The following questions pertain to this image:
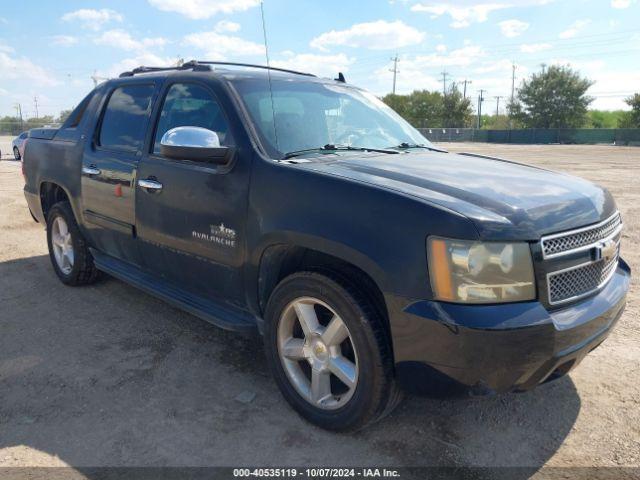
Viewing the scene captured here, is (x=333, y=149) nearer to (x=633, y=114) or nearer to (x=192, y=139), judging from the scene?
(x=192, y=139)

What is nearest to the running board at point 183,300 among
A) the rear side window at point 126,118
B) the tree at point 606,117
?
the rear side window at point 126,118

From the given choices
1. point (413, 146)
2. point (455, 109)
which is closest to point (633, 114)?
point (455, 109)

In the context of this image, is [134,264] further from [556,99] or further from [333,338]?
[556,99]

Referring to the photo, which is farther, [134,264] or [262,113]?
[134,264]

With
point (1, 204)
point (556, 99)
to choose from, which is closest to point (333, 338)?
point (1, 204)

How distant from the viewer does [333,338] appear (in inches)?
106

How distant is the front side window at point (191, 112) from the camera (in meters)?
3.28

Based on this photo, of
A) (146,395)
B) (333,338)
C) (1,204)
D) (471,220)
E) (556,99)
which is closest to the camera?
(471,220)

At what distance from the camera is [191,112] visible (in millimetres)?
3523

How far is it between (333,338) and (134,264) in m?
2.11

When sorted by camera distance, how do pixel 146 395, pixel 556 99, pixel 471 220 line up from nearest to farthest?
pixel 471 220
pixel 146 395
pixel 556 99

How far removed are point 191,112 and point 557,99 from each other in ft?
248

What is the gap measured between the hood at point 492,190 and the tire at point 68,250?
294 cm

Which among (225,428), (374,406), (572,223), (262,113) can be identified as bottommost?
(225,428)
